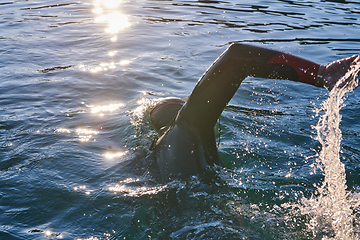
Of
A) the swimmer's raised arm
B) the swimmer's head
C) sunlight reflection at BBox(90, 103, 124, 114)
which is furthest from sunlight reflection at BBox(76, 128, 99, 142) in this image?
the swimmer's raised arm

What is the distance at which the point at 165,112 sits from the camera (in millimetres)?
4516

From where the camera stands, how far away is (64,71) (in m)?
8.48

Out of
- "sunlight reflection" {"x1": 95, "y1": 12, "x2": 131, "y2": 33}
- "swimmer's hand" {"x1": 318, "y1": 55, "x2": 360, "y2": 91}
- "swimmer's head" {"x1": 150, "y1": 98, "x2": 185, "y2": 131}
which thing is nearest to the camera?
"swimmer's hand" {"x1": 318, "y1": 55, "x2": 360, "y2": 91}

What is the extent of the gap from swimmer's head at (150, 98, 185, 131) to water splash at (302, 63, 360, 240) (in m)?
1.79

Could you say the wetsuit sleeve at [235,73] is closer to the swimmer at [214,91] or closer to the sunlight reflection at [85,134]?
the swimmer at [214,91]

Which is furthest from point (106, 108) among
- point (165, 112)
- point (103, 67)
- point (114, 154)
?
point (103, 67)

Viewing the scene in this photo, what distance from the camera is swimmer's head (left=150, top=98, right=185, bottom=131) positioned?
14.7ft

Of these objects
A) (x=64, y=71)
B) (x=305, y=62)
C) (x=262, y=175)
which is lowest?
(x=262, y=175)

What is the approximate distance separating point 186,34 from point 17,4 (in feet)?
30.6

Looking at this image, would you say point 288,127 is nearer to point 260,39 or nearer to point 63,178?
point 63,178

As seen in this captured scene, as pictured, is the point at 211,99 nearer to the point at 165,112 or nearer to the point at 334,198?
the point at 165,112

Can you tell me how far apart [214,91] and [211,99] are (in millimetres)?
93

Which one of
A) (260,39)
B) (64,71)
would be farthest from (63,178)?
(260,39)

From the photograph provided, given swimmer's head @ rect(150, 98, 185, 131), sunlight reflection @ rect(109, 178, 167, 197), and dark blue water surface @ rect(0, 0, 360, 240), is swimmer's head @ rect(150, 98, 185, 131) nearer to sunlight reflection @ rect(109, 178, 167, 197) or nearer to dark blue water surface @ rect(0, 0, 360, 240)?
dark blue water surface @ rect(0, 0, 360, 240)
